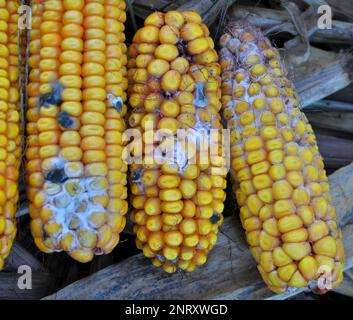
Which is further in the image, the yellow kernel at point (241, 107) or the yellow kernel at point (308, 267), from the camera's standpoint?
the yellow kernel at point (241, 107)

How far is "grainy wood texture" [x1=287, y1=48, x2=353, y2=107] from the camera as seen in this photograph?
2.10m

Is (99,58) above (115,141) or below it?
above

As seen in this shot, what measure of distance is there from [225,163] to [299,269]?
449 millimetres

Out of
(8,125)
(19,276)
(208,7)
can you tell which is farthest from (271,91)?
(19,276)

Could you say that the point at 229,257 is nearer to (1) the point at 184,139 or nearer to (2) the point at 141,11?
(1) the point at 184,139

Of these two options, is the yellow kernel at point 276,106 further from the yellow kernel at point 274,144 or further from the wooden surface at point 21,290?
the wooden surface at point 21,290

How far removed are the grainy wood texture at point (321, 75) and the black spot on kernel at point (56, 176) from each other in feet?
3.53

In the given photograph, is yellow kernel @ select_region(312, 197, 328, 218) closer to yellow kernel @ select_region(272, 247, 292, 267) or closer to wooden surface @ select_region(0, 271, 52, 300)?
yellow kernel @ select_region(272, 247, 292, 267)

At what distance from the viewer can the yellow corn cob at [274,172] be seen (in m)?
1.70

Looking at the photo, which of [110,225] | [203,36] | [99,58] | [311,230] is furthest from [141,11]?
[311,230]

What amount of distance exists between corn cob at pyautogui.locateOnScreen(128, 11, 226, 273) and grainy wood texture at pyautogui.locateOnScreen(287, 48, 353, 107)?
18.9 inches

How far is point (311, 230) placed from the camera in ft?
5.58

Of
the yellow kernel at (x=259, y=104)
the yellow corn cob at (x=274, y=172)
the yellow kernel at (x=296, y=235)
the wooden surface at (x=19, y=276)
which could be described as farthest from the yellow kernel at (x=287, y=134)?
the wooden surface at (x=19, y=276)

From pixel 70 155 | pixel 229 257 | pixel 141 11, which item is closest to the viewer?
pixel 70 155
